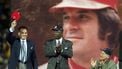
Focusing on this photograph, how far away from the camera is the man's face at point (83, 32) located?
10492 millimetres

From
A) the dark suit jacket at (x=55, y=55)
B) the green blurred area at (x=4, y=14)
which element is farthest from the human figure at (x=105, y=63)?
the green blurred area at (x=4, y=14)

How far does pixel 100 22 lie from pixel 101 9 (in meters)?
0.33

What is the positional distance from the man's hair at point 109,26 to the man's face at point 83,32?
0.13m

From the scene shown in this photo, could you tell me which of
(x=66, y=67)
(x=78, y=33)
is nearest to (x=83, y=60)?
(x=78, y=33)

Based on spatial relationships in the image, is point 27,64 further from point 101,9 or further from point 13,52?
point 101,9

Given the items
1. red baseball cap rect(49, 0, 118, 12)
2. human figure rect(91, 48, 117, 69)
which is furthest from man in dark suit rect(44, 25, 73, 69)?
red baseball cap rect(49, 0, 118, 12)

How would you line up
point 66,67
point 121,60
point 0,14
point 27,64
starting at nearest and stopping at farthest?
1. point 0,14
2. point 66,67
3. point 27,64
4. point 121,60

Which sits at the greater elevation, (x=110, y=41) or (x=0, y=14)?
(x=0, y=14)

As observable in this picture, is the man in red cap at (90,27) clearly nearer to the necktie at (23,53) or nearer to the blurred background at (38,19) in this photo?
the blurred background at (38,19)

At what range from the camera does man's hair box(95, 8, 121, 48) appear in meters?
10.5

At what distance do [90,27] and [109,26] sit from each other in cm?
48

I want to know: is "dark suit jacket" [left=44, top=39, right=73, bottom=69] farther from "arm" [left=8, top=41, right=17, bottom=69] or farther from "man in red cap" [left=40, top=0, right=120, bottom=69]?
"man in red cap" [left=40, top=0, right=120, bottom=69]

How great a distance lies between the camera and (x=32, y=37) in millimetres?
10789

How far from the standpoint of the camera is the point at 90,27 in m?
10.6
